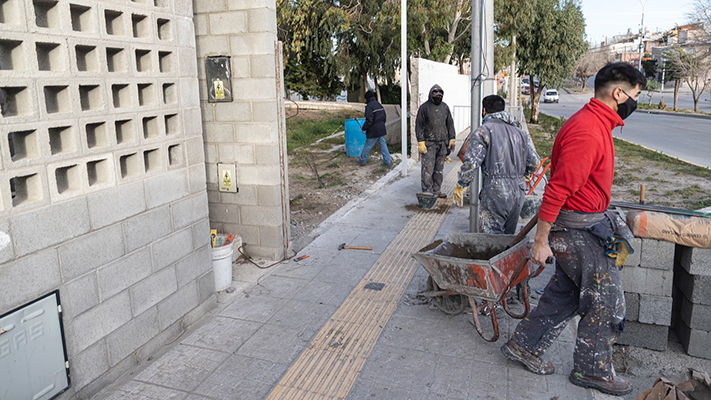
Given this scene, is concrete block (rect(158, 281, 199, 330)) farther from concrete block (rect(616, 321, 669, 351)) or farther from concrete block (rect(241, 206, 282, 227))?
concrete block (rect(616, 321, 669, 351))

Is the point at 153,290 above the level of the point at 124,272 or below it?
below

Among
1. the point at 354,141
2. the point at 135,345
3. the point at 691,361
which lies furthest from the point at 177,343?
the point at 354,141

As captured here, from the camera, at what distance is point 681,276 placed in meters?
4.30

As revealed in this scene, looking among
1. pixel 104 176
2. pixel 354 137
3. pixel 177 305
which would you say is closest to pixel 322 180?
pixel 354 137

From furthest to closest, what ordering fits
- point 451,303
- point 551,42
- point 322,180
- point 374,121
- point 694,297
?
1. point 551,42
2. point 374,121
3. point 322,180
4. point 451,303
5. point 694,297

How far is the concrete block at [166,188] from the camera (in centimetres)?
425

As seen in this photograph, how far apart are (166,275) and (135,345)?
23.6 inches

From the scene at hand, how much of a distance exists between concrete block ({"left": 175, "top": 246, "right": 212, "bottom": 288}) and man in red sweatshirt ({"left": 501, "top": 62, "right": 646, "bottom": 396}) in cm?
289

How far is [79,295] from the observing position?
3.62 m

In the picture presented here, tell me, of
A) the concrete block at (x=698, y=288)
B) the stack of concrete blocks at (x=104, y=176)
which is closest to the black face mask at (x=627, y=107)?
the concrete block at (x=698, y=288)

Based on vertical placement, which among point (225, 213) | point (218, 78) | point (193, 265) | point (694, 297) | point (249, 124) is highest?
point (218, 78)

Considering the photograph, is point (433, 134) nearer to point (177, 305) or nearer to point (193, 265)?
point (193, 265)

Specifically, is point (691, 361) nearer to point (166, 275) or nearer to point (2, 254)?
point (166, 275)

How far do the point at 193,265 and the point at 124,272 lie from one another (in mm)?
873
